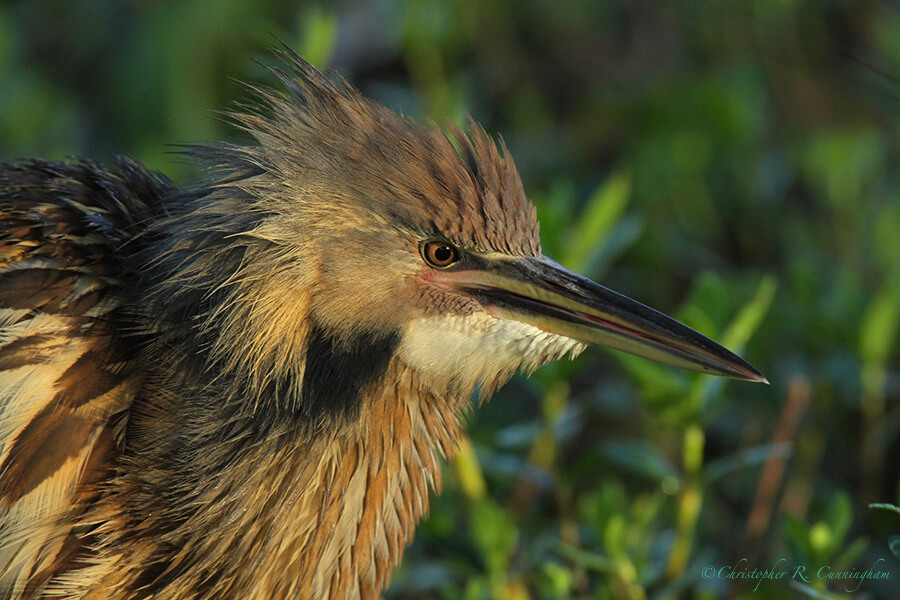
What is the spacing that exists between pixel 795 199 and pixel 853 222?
469 millimetres

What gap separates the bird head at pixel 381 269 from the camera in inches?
84.0

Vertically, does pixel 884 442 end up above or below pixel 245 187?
below

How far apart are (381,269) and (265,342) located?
10.4 inches

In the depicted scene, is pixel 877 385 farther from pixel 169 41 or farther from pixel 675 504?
pixel 169 41

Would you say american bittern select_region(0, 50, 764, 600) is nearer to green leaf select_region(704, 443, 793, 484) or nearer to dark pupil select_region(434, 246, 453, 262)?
dark pupil select_region(434, 246, 453, 262)

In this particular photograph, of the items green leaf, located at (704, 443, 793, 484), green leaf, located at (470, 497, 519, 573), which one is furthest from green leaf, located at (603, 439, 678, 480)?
green leaf, located at (470, 497, 519, 573)

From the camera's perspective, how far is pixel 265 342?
7.02ft

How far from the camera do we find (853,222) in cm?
437

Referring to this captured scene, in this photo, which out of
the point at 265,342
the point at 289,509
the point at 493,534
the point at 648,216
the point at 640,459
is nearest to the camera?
the point at 265,342

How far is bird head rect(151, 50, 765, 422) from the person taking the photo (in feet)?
7.00

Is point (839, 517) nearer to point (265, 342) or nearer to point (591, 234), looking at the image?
point (591, 234)

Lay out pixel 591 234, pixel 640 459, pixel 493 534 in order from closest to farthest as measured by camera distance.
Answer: pixel 493 534 < pixel 640 459 < pixel 591 234

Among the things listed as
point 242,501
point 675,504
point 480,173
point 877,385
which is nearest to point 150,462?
point 242,501

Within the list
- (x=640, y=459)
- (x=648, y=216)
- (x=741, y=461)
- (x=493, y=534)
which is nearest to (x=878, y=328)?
(x=741, y=461)
